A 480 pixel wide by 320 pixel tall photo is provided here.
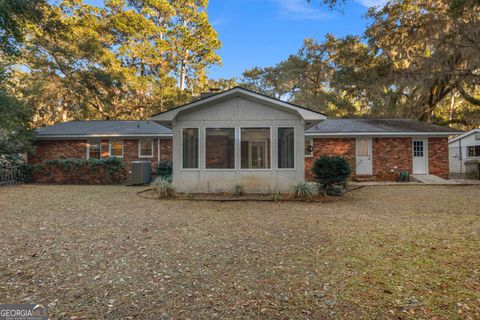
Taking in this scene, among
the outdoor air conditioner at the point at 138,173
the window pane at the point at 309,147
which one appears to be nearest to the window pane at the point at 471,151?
the window pane at the point at 309,147

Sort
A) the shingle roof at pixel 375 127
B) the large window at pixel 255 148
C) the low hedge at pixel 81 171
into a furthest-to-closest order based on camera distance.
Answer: the shingle roof at pixel 375 127, the low hedge at pixel 81 171, the large window at pixel 255 148

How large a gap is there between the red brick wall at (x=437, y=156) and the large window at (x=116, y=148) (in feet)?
53.3

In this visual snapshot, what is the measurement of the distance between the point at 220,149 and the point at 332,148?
23.6 ft

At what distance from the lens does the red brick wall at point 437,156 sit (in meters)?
13.1

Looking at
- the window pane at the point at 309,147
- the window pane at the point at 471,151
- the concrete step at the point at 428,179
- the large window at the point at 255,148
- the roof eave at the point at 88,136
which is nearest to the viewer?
the large window at the point at 255,148

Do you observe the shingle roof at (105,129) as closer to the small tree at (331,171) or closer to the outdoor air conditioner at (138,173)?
the outdoor air conditioner at (138,173)

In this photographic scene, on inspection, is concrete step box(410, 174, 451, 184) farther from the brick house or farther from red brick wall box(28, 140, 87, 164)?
red brick wall box(28, 140, 87, 164)

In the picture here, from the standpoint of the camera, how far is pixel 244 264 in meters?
3.36

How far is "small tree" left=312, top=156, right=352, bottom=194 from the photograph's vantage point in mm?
8531

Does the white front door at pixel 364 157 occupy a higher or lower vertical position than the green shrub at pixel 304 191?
higher

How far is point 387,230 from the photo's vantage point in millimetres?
4898

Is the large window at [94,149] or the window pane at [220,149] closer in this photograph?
the window pane at [220,149]

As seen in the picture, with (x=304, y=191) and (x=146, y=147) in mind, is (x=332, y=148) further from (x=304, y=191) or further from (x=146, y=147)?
(x=146, y=147)

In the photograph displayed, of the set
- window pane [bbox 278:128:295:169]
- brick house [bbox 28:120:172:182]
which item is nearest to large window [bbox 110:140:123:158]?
brick house [bbox 28:120:172:182]
